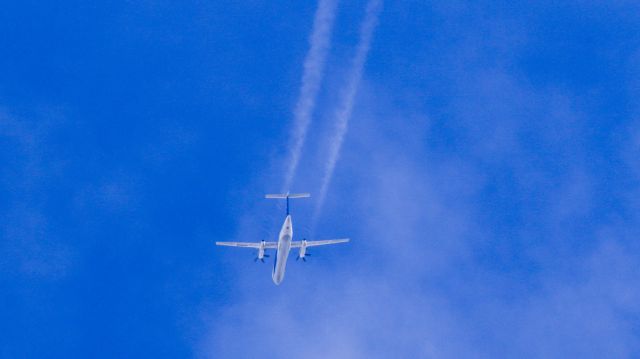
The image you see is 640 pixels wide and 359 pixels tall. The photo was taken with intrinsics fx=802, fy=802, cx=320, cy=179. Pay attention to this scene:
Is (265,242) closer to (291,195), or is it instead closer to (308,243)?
(308,243)

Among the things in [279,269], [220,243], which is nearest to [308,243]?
[279,269]

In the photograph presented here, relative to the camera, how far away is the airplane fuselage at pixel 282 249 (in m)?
109

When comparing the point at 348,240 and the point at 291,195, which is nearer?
the point at 291,195

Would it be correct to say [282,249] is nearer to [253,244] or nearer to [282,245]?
[282,245]

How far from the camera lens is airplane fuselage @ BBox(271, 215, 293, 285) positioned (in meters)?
109

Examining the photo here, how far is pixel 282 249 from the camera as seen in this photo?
11344 cm

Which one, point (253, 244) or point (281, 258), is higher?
point (253, 244)

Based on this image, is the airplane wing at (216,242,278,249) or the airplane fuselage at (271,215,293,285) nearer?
the airplane fuselage at (271,215,293,285)

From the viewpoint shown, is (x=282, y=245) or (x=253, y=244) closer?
(x=282, y=245)

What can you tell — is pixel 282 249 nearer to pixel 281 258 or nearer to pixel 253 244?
pixel 281 258

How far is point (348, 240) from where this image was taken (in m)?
116

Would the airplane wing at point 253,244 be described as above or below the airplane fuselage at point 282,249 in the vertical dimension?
above

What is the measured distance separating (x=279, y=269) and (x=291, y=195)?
60.4ft

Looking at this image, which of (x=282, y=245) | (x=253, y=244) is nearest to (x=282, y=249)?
(x=282, y=245)
